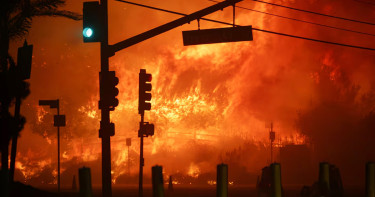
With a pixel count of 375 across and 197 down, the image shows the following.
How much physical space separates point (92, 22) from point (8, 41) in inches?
285

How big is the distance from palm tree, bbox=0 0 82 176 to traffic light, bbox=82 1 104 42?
4.45 metres

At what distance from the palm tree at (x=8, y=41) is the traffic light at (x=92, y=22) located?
445 centimetres

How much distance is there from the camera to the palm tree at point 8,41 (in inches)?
914

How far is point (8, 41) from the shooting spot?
84.2 feet

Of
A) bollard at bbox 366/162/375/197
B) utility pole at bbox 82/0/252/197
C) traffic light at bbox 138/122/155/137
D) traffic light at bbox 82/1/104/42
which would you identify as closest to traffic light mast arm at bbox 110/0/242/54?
utility pole at bbox 82/0/252/197

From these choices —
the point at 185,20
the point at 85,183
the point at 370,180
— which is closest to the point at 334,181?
the point at 370,180

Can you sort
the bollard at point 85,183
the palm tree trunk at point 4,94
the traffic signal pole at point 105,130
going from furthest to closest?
the palm tree trunk at point 4,94 < the traffic signal pole at point 105,130 < the bollard at point 85,183

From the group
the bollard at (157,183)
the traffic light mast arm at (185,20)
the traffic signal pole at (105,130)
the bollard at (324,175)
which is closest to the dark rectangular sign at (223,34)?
the traffic light mast arm at (185,20)

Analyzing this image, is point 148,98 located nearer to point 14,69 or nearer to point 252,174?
point 14,69

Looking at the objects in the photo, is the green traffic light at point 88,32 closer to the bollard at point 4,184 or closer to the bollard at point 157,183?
→ the bollard at point 157,183

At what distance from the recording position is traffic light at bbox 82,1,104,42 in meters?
19.7

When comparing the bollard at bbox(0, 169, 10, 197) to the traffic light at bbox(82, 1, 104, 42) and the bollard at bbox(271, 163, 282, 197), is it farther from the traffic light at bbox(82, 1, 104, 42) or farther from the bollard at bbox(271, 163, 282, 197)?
the traffic light at bbox(82, 1, 104, 42)

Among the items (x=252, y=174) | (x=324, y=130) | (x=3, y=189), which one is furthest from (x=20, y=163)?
(x=3, y=189)

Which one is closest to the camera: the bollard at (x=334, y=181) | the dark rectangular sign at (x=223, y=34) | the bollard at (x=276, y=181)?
the bollard at (x=276, y=181)
